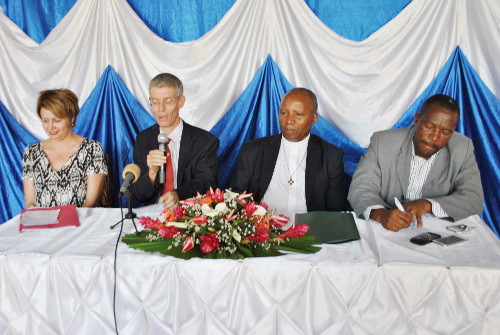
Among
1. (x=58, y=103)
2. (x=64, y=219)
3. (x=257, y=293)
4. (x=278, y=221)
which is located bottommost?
(x=257, y=293)

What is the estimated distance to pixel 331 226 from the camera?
242cm

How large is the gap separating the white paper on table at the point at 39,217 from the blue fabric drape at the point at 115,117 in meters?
1.62

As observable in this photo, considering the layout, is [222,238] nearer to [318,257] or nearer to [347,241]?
[318,257]

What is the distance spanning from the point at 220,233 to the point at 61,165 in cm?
173

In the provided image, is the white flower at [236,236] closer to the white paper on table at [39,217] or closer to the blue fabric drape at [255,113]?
the white paper on table at [39,217]

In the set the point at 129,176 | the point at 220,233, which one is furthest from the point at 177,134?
the point at 220,233

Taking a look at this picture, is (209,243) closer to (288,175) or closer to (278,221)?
(278,221)

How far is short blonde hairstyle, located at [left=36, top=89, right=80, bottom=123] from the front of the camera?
125 inches

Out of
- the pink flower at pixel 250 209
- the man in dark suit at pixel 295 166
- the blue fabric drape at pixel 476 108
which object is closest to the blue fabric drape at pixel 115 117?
the man in dark suit at pixel 295 166

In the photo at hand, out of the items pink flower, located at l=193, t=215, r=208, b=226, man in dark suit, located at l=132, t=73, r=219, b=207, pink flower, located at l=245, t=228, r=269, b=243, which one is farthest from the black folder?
man in dark suit, located at l=132, t=73, r=219, b=207

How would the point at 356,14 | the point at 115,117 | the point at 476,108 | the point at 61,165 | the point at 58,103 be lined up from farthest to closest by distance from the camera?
the point at 115,117 < the point at 356,14 < the point at 476,108 < the point at 61,165 < the point at 58,103

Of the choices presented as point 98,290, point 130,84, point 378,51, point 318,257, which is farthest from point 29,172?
point 378,51

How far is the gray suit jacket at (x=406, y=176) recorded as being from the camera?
9.14 ft

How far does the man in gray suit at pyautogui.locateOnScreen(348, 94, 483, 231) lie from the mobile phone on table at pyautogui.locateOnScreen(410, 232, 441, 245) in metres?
0.23
